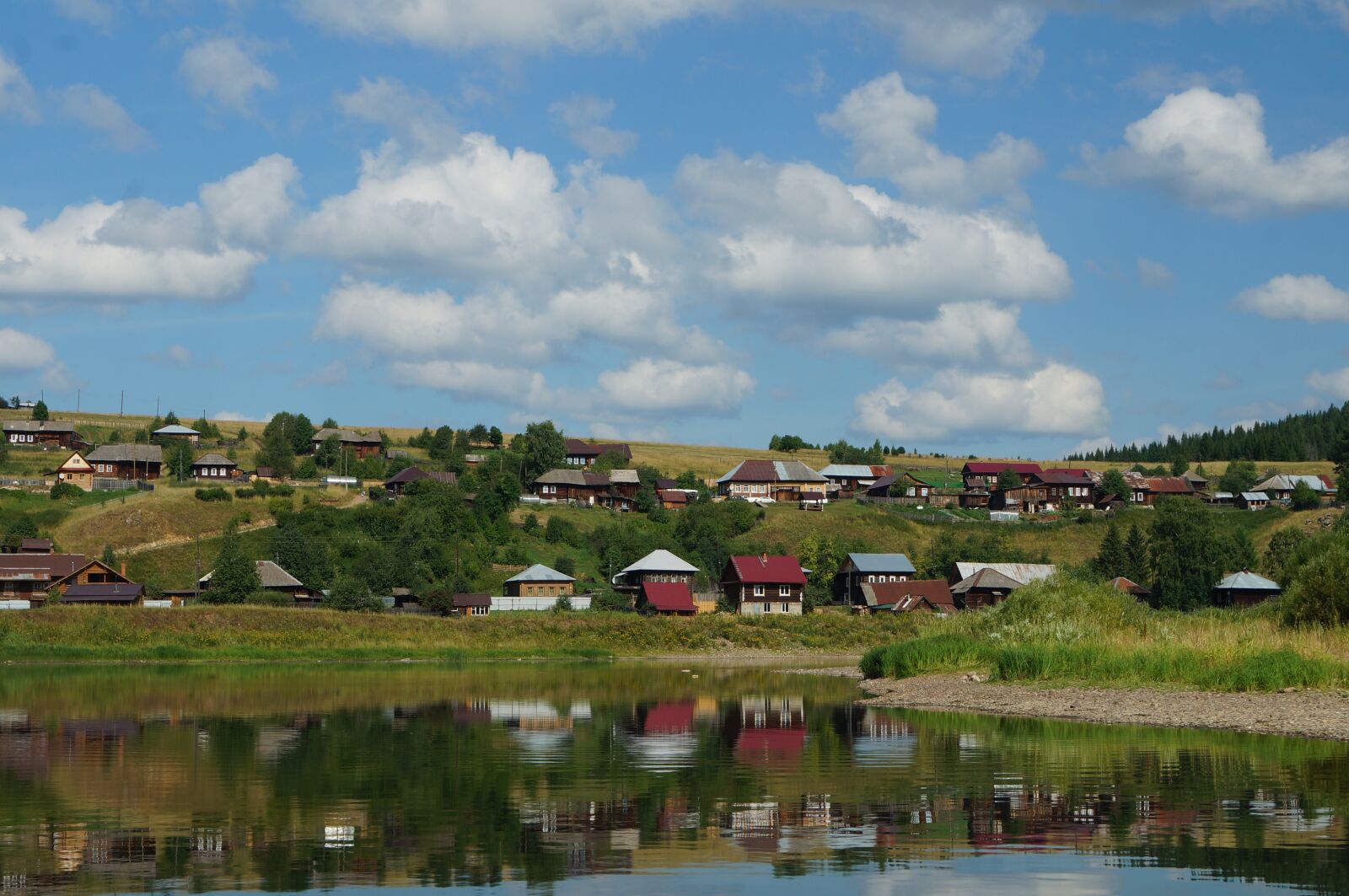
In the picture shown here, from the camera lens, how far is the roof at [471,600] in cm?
9719

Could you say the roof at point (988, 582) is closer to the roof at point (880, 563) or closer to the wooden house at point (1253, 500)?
the roof at point (880, 563)

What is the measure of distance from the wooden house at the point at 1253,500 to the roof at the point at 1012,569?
60.8 m

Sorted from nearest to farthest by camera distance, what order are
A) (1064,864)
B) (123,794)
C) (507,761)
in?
(1064,864)
(123,794)
(507,761)

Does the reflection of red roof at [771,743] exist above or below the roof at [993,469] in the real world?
below

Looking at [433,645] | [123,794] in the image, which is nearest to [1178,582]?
[433,645]

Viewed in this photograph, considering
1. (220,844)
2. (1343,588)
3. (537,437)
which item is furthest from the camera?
(537,437)

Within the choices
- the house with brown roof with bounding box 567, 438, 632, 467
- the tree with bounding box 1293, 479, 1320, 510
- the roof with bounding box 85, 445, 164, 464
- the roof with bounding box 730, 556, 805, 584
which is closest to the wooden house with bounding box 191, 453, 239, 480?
the roof with bounding box 85, 445, 164, 464

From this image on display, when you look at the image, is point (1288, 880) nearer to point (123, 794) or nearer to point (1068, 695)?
point (123, 794)

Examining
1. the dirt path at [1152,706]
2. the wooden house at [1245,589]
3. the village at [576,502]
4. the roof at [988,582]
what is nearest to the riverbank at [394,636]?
the village at [576,502]

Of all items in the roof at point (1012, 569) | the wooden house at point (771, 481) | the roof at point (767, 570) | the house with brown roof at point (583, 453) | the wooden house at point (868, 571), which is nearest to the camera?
the roof at point (767, 570)

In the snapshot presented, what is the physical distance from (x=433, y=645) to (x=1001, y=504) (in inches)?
3973

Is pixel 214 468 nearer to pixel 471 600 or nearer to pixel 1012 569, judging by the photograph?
pixel 471 600

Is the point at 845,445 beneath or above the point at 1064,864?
above

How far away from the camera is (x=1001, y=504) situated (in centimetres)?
16525
